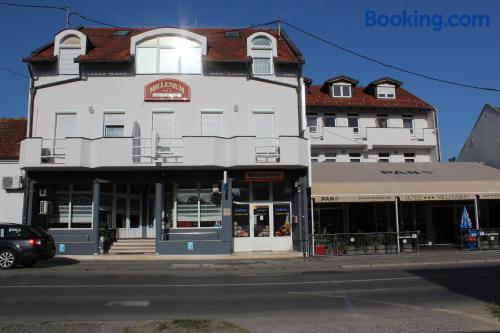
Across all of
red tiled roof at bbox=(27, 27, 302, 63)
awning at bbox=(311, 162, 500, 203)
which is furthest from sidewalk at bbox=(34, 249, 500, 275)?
red tiled roof at bbox=(27, 27, 302, 63)

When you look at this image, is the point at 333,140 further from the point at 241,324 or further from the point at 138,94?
the point at 241,324

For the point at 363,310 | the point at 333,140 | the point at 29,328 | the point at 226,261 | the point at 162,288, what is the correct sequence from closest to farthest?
1. the point at 29,328
2. the point at 363,310
3. the point at 162,288
4. the point at 226,261
5. the point at 333,140

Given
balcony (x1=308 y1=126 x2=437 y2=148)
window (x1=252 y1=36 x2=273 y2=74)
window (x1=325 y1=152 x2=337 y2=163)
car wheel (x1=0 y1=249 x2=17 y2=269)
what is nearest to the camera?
car wheel (x1=0 y1=249 x2=17 y2=269)

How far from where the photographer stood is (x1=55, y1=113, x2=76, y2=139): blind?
78.2 feet

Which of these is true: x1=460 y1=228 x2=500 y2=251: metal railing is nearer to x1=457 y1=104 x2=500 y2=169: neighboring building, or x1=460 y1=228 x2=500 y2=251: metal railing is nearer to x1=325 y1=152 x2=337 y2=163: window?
x1=457 y1=104 x2=500 y2=169: neighboring building

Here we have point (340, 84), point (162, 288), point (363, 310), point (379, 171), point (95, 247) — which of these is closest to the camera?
point (363, 310)

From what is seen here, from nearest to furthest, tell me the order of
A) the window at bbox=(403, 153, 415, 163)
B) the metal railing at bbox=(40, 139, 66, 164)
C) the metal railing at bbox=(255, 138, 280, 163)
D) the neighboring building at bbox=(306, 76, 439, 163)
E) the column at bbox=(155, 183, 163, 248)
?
the column at bbox=(155, 183, 163, 248) → the metal railing at bbox=(40, 139, 66, 164) → the metal railing at bbox=(255, 138, 280, 163) → the neighboring building at bbox=(306, 76, 439, 163) → the window at bbox=(403, 153, 415, 163)

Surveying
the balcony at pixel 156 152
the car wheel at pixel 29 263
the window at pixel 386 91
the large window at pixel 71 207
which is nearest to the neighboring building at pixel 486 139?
the window at pixel 386 91

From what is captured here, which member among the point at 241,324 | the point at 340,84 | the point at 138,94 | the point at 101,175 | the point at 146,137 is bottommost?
the point at 241,324

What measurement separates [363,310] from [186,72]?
17.4 metres

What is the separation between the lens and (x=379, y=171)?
25.8m

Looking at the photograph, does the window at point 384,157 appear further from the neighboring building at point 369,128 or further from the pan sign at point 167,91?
the pan sign at point 167,91

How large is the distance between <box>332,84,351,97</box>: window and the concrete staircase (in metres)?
16.6

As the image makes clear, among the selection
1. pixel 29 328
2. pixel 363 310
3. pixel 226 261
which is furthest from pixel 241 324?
pixel 226 261
